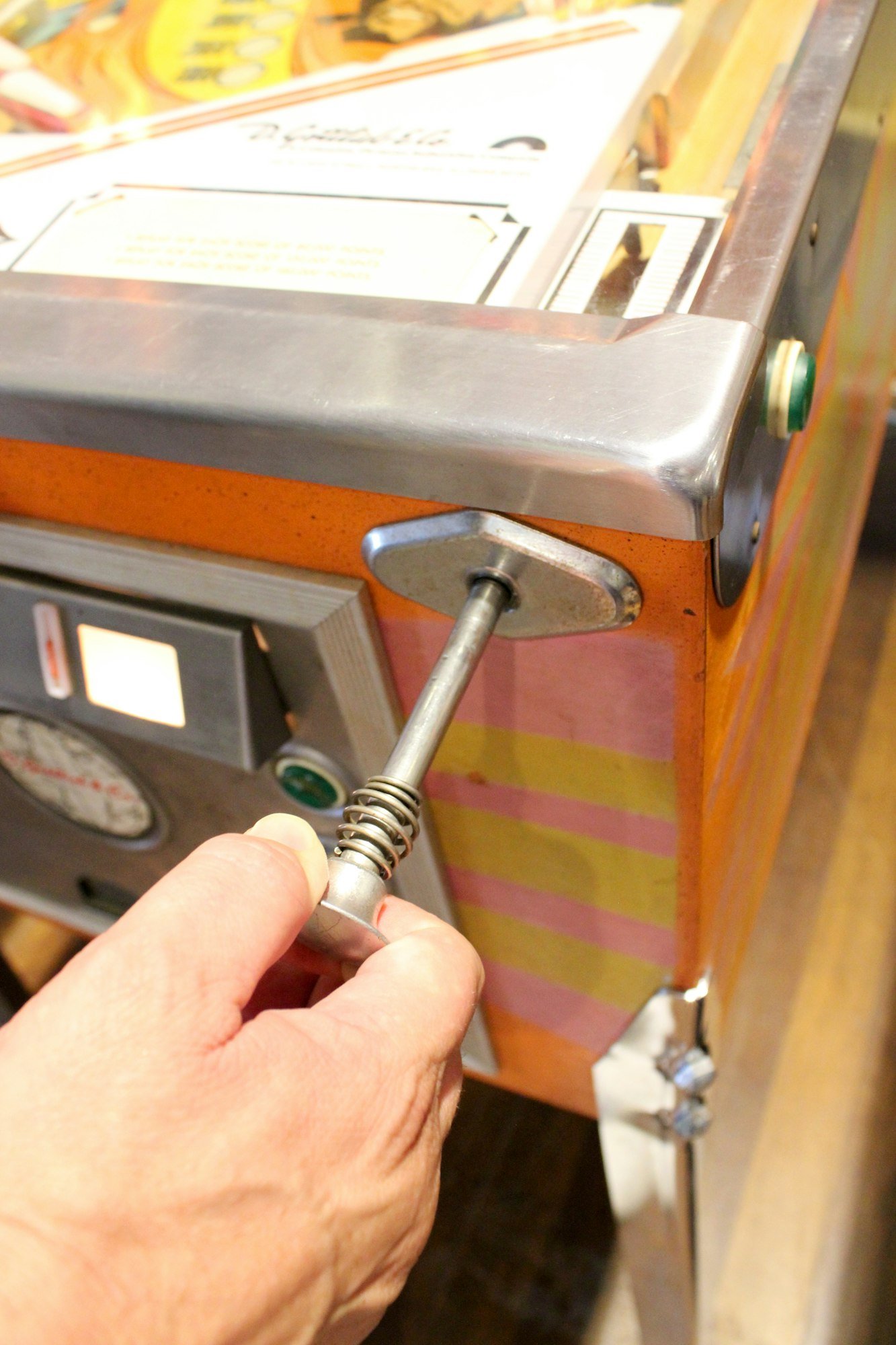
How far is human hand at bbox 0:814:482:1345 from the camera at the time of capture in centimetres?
28

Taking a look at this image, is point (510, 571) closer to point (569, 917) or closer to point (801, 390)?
point (801, 390)

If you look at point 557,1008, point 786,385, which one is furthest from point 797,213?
point 557,1008

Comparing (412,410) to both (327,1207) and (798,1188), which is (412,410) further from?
(798,1188)

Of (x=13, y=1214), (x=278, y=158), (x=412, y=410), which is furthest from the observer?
(x=278, y=158)

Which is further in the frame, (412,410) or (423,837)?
(423,837)

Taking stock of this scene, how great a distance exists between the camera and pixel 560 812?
0.58 meters

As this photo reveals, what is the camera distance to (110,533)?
538 millimetres

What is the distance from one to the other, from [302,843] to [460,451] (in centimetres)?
16

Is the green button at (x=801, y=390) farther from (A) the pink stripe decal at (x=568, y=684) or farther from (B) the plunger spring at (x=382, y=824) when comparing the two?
(B) the plunger spring at (x=382, y=824)

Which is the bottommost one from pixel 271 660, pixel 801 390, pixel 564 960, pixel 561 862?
pixel 564 960

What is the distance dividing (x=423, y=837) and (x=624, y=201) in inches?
15.2

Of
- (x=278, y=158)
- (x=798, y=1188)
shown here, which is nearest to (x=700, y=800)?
(x=278, y=158)

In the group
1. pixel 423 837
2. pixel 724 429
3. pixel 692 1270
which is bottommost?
pixel 692 1270

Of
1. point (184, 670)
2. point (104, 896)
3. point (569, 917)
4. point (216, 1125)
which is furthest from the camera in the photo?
point (104, 896)
